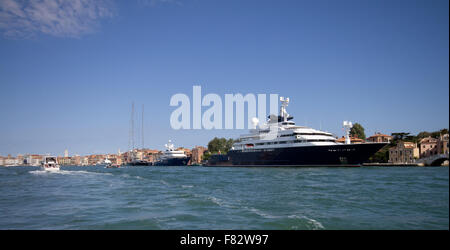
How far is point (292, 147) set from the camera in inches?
Result: 1953

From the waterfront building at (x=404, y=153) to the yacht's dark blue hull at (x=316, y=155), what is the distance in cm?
2015

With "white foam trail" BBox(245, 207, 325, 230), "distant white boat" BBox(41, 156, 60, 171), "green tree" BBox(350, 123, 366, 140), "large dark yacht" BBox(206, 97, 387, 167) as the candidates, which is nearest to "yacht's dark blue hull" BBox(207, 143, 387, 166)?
"large dark yacht" BBox(206, 97, 387, 167)

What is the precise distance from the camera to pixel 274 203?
13289 millimetres

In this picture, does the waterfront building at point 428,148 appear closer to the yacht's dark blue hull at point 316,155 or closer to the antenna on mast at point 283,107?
the yacht's dark blue hull at point 316,155

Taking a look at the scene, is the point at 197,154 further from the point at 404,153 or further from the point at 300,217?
the point at 300,217

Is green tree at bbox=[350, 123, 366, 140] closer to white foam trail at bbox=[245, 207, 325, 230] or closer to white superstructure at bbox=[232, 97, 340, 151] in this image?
white superstructure at bbox=[232, 97, 340, 151]

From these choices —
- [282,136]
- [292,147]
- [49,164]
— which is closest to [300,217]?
[292,147]

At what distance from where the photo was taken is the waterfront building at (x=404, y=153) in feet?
190

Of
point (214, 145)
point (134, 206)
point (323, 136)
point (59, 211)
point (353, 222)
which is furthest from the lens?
point (214, 145)

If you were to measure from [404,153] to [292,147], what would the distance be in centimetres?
2730

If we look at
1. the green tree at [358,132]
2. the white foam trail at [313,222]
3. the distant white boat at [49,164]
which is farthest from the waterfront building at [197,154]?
the white foam trail at [313,222]

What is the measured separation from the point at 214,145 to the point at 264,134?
6329 centimetres
